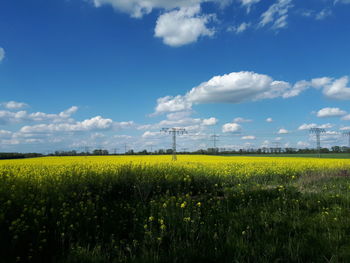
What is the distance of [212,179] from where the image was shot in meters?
10.0

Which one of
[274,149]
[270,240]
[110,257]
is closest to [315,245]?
[270,240]

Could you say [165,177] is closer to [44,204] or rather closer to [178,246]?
[44,204]

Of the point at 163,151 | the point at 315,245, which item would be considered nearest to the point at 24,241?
the point at 315,245

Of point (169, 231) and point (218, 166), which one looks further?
point (218, 166)

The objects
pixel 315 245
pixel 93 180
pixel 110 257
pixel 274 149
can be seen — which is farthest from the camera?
pixel 274 149

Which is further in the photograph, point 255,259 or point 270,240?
point 270,240

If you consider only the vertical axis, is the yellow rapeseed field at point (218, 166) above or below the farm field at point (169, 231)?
above

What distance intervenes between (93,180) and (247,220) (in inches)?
208

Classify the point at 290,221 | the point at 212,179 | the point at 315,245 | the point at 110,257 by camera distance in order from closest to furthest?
the point at 110,257
the point at 315,245
the point at 290,221
the point at 212,179

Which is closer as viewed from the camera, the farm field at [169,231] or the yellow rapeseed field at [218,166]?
the farm field at [169,231]

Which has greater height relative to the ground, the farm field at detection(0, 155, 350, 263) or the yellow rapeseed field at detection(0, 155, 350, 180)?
the yellow rapeseed field at detection(0, 155, 350, 180)

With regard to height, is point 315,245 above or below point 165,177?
below

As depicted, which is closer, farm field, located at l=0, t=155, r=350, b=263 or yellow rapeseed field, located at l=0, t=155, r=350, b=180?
farm field, located at l=0, t=155, r=350, b=263

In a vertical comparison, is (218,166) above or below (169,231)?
above
